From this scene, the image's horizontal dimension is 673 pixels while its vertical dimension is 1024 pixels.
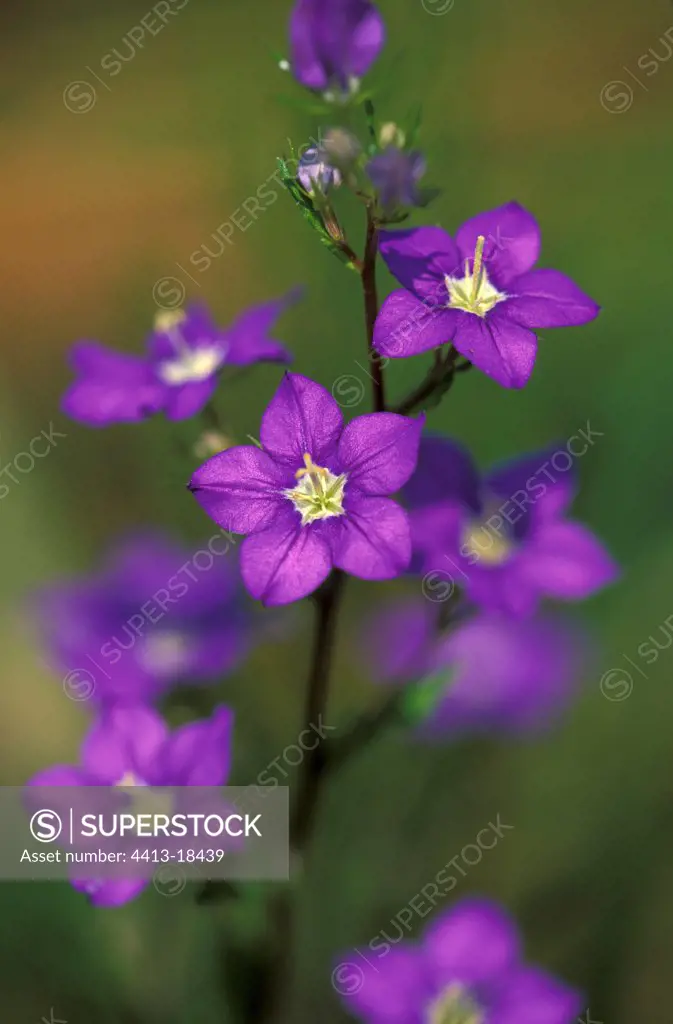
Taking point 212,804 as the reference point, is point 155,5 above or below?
above

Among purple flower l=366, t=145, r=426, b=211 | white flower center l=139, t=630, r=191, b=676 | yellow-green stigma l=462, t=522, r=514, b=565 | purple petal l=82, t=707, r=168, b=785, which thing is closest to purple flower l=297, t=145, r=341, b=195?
purple flower l=366, t=145, r=426, b=211

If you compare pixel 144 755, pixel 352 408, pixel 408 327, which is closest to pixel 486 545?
pixel 408 327

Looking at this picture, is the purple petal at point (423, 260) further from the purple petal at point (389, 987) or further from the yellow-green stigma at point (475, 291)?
the purple petal at point (389, 987)

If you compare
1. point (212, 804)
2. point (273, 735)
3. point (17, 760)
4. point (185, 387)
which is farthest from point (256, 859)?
point (17, 760)

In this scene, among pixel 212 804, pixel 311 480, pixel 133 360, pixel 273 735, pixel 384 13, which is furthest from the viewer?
pixel 384 13

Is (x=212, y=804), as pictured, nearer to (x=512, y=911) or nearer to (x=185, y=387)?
(x=185, y=387)

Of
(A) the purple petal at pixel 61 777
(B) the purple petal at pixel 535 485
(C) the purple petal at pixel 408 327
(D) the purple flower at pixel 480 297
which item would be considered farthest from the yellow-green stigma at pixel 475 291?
(A) the purple petal at pixel 61 777

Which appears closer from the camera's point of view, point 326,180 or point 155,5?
point 326,180

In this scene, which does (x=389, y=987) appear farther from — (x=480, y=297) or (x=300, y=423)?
(x=480, y=297)
